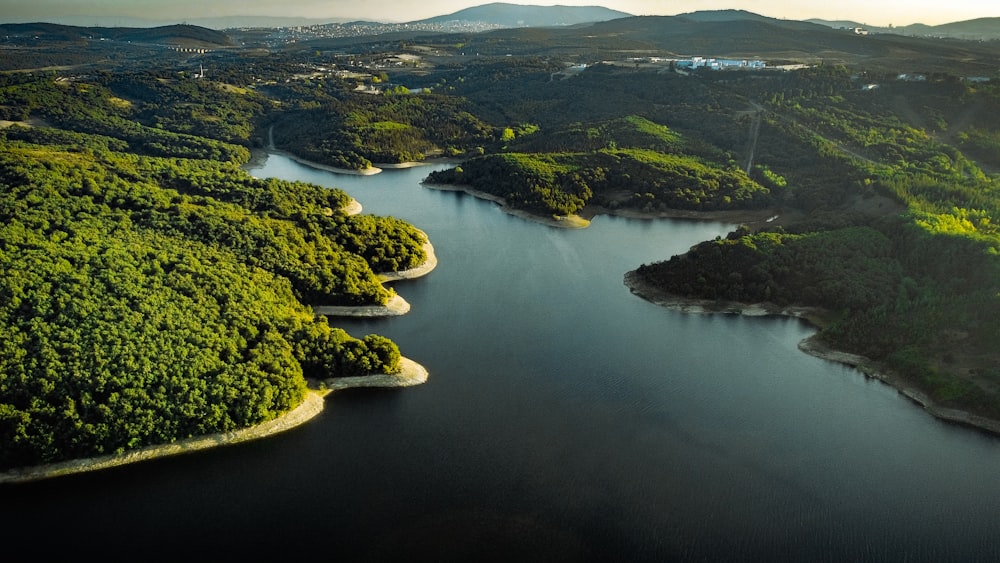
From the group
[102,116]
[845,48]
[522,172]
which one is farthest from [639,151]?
[845,48]

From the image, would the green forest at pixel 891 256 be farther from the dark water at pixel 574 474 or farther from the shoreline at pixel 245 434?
the shoreline at pixel 245 434

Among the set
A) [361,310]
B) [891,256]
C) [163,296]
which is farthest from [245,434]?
[891,256]

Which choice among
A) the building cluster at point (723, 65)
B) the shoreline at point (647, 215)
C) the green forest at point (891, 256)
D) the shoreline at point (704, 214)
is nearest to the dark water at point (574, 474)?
the green forest at point (891, 256)

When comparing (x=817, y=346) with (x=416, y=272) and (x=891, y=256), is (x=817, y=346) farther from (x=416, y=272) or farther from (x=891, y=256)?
(x=416, y=272)

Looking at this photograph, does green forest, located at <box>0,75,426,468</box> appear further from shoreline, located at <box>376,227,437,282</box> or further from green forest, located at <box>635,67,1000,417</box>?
green forest, located at <box>635,67,1000,417</box>

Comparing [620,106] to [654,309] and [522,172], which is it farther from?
[654,309]

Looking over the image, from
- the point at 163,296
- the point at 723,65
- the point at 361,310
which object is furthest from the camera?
the point at 723,65
